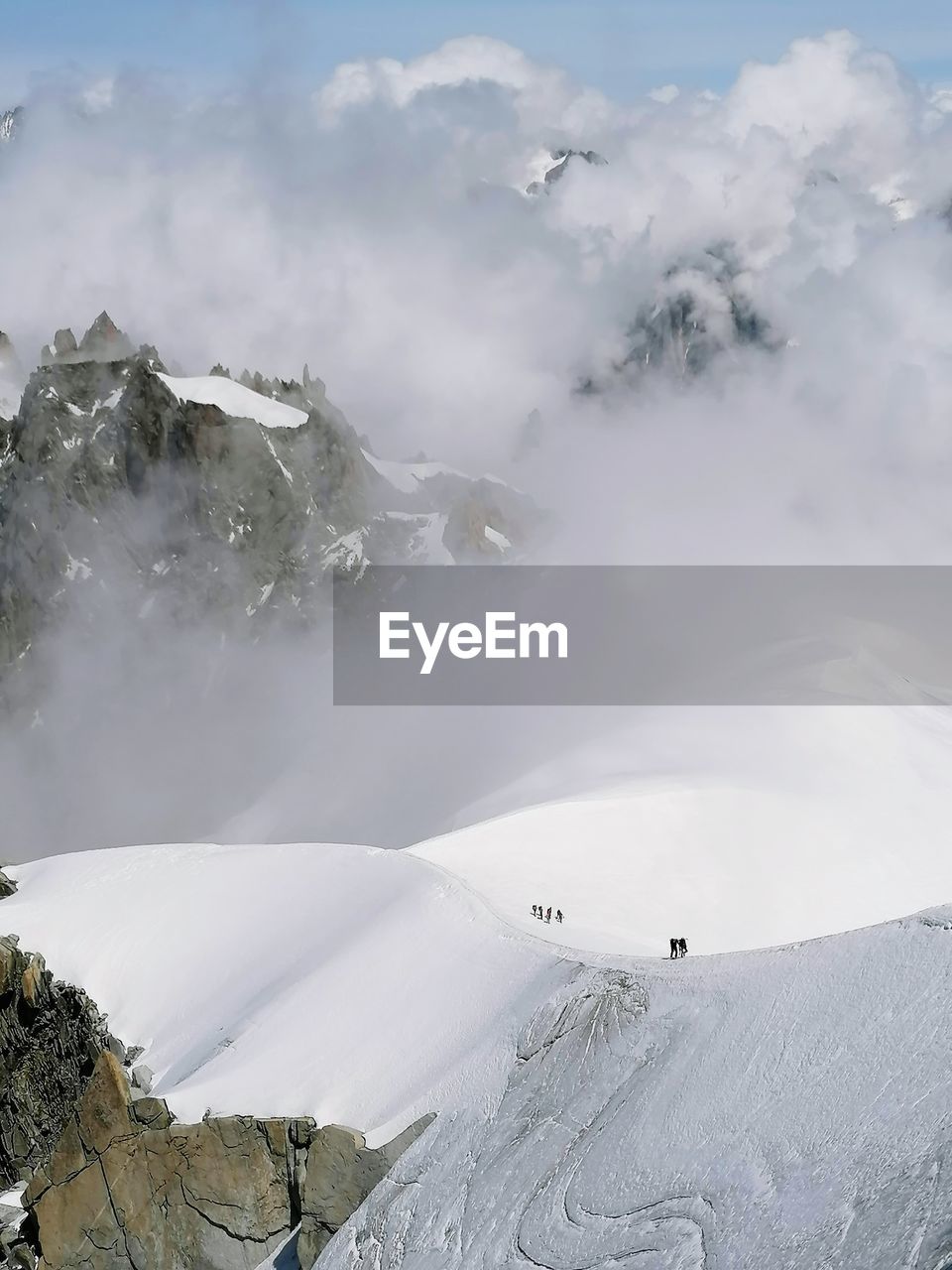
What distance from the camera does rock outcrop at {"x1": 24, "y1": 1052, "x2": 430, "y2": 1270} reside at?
29.0 m

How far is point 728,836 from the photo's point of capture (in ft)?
202

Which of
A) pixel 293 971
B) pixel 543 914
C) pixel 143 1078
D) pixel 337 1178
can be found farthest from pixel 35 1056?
pixel 337 1178

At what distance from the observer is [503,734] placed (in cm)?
13962

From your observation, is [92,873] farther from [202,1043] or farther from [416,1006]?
[416,1006]

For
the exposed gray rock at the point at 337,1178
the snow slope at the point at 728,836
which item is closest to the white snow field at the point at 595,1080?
the exposed gray rock at the point at 337,1178

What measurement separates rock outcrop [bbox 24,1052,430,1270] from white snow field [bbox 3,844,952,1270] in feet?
2.80

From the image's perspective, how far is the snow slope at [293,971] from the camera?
31812 mm

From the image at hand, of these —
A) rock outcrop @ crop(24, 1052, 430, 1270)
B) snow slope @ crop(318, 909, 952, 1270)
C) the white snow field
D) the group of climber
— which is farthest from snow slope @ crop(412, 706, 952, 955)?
snow slope @ crop(318, 909, 952, 1270)

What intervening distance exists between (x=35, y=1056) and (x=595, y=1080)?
83.9 feet

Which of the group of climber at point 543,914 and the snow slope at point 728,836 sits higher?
the snow slope at point 728,836

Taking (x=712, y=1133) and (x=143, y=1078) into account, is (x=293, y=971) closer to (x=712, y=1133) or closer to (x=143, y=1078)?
(x=143, y=1078)

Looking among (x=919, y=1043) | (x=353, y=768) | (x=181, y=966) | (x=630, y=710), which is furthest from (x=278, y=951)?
(x=353, y=768)

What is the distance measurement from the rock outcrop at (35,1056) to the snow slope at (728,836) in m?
13.6

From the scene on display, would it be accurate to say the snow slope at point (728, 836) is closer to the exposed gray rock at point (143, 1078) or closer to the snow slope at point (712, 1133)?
the exposed gray rock at point (143, 1078)
